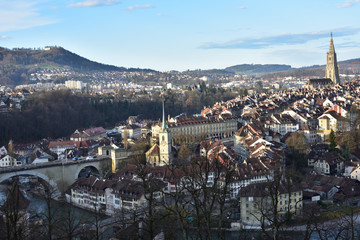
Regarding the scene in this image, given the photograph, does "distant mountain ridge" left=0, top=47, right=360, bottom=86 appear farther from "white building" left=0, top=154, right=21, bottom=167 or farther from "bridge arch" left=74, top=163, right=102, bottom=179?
"bridge arch" left=74, top=163, right=102, bottom=179

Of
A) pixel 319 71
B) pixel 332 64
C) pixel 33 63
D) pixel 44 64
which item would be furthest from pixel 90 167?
pixel 319 71

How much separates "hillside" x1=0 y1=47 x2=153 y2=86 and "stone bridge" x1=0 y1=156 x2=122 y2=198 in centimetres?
7259

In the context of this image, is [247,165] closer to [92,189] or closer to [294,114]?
[92,189]

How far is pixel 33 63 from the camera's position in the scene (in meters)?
110

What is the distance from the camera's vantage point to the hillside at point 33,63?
316ft

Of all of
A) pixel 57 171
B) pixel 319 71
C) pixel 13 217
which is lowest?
pixel 57 171

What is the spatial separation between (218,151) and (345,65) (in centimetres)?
13162

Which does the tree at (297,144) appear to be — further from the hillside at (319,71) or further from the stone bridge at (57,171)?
the hillside at (319,71)

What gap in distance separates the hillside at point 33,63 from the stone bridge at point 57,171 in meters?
72.6

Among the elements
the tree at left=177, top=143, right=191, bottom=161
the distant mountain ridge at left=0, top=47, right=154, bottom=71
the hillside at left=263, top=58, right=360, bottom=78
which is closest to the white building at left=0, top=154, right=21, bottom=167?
the tree at left=177, top=143, right=191, bottom=161

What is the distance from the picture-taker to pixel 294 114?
28.5 m

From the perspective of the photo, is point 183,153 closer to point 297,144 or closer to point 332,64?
point 297,144

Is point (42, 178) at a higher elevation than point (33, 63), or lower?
lower

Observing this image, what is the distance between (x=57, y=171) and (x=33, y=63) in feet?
311
